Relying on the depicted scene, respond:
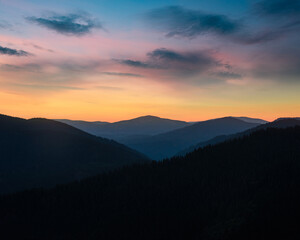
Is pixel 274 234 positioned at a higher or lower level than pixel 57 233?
higher

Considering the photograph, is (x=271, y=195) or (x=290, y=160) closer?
(x=271, y=195)

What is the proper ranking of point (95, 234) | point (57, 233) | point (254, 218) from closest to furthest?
1. point (254, 218)
2. point (95, 234)
3. point (57, 233)

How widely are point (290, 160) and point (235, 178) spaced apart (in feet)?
136

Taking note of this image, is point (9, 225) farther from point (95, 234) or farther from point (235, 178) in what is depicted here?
point (235, 178)

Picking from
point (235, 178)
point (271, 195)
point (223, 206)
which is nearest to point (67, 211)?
point (223, 206)

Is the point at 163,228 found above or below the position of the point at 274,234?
below

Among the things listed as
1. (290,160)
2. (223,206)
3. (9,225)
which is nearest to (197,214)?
(223,206)

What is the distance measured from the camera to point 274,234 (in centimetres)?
11644

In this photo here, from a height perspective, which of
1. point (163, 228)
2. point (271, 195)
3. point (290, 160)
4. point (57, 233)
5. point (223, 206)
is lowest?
point (57, 233)

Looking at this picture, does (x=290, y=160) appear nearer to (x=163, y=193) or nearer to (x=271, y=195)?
(x=271, y=195)

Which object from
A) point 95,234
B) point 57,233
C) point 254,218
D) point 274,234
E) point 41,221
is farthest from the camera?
point 41,221

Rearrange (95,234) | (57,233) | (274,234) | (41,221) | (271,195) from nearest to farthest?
(274,234) < (271,195) < (95,234) < (57,233) < (41,221)

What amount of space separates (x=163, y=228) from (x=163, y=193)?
45.4m

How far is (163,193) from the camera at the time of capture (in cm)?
19825
